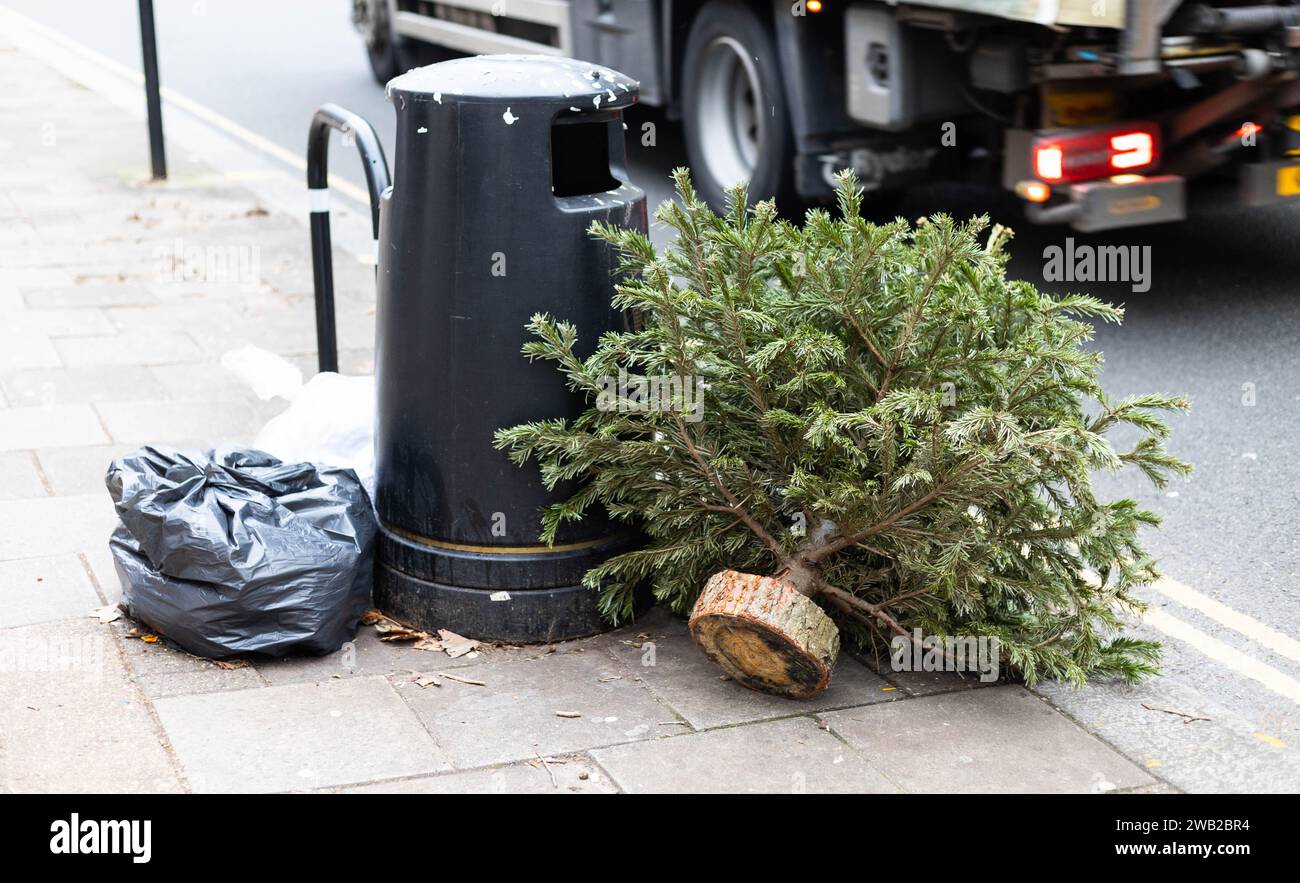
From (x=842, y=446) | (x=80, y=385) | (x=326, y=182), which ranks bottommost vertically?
(x=80, y=385)

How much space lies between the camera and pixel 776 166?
8156mm

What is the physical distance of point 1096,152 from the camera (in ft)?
22.2

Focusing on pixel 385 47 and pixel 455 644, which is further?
pixel 385 47

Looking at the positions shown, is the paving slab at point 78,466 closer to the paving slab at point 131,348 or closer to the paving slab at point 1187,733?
the paving slab at point 131,348

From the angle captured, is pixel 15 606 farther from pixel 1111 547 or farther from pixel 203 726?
pixel 1111 547

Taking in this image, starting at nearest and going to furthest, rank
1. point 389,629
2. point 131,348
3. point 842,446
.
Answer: point 842,446 < point 389,629 < point 131,348

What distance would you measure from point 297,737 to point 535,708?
1.85 ft

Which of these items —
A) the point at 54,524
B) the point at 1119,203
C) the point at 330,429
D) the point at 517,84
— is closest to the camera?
the point at 517,84

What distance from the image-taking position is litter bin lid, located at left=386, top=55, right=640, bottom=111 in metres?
3.91

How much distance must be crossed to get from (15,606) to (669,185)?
641cm

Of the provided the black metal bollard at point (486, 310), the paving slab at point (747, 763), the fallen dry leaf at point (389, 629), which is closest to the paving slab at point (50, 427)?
the fallen dry leaf at point (389, 629)

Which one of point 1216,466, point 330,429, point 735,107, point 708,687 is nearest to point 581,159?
point 330,429

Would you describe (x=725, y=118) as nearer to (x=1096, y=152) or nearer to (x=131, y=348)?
(x=1096, y=152)

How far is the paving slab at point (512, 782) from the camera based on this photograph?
11.4 ft
